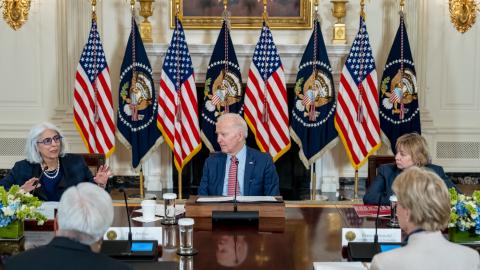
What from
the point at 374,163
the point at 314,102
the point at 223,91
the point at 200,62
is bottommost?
the point at 374,163

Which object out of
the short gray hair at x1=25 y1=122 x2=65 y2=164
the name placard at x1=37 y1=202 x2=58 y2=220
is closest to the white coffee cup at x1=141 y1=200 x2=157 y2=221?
the name placard at x1=37 y1=202 x2=58 y2=220

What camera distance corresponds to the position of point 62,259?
1.95 m

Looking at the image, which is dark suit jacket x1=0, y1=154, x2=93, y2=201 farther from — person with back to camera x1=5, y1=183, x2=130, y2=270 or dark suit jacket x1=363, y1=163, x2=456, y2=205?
person with back to camera x1=5, y1=183, x2=130, y2=270

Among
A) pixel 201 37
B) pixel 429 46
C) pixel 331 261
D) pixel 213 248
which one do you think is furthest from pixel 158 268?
pixel 429 46

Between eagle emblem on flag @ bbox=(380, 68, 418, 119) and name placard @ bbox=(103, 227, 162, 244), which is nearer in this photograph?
name placard @ bbox=(103, 227, 162, 244)

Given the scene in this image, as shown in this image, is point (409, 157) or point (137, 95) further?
point (137, 95)

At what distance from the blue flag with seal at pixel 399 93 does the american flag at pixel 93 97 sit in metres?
2.72

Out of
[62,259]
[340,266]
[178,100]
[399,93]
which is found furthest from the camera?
[399,93]

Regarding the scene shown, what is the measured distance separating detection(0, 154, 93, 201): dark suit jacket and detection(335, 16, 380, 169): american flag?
124 inches

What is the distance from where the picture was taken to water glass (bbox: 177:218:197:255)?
279cm

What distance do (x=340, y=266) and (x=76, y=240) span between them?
1.08 m

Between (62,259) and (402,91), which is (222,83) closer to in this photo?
(402,91)

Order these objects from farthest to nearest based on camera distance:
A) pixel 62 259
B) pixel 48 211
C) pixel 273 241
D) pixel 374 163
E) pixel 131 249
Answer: pixel 374 163, pixel 48 211, pixel 273 241, pixel 131 249, pixel 62 259

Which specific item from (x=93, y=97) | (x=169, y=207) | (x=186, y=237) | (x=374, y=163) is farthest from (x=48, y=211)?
(x=93, y=97)
